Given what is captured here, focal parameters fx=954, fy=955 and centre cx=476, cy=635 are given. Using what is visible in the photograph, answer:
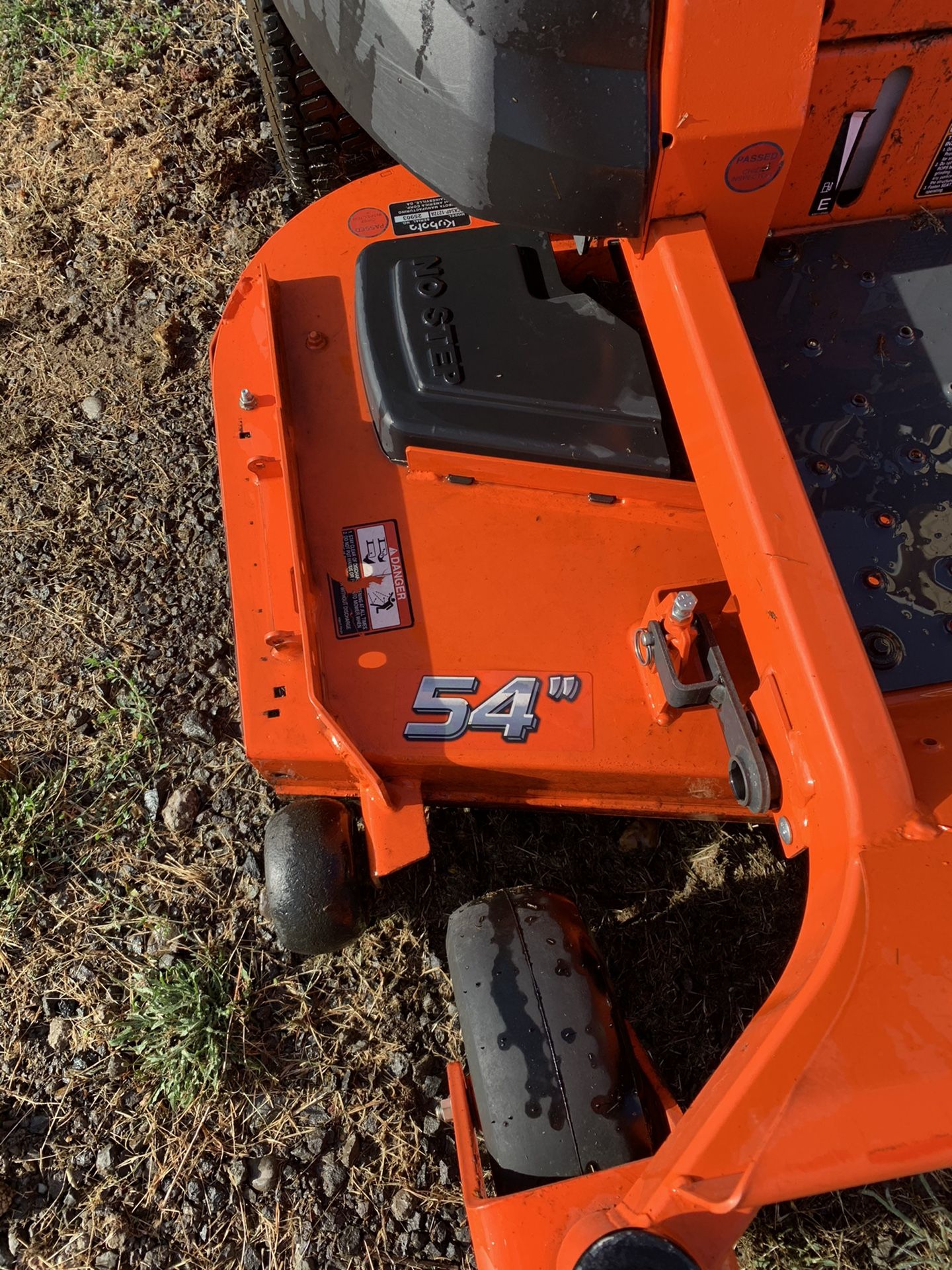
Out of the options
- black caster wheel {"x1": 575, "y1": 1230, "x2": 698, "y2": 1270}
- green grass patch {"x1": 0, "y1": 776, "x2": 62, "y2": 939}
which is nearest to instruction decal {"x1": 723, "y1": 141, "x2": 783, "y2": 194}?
black caster wheel {"x1": 575, "y1": 1230, "x2": 698, "y2": 1270}

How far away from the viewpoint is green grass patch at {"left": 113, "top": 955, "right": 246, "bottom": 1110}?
1926 mm

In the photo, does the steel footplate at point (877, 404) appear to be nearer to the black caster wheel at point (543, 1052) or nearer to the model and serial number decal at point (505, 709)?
the model and serial number decal at point (505, 709)

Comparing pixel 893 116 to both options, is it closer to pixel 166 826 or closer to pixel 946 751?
pixel 946 751

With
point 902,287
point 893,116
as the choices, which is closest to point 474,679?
point 902,287

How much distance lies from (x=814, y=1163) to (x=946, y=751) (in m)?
0.56

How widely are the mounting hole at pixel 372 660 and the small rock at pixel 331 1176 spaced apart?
3.24ft

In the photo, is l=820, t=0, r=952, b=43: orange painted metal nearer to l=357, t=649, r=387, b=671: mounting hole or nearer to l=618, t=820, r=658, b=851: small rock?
l=357, t=649, r=387, b=671: mounting hole

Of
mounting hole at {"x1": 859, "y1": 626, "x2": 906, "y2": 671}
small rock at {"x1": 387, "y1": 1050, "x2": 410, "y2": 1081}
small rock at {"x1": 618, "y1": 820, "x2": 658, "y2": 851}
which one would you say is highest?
mounting hole at {"x1": 859, "y1": 626, "x2": 906, "y2": 671}

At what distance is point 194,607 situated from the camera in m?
2.35

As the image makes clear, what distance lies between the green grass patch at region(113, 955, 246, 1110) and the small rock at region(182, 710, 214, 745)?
19.4 inches

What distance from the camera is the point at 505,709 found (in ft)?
5.45

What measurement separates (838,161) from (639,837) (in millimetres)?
1388

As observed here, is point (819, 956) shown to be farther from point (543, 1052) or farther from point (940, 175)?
point (940, 175)

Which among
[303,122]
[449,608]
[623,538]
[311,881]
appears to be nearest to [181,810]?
[311,881]
